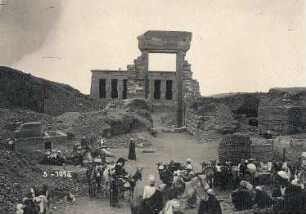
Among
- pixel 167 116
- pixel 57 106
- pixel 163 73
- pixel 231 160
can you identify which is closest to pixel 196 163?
pixel 231 160

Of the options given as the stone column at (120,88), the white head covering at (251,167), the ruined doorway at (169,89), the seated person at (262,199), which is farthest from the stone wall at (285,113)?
the stone column at (120,88)

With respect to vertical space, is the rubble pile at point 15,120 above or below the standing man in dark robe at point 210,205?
above

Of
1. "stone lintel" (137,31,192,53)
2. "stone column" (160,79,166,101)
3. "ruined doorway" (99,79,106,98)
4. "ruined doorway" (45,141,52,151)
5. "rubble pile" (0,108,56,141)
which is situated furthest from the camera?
"ruined doorway" (99,79,106,98)

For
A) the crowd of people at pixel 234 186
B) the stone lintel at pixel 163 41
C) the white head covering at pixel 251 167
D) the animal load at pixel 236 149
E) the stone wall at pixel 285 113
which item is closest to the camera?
the crowd of people at pixel 234 186

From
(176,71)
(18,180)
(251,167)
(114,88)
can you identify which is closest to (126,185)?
(18,180)

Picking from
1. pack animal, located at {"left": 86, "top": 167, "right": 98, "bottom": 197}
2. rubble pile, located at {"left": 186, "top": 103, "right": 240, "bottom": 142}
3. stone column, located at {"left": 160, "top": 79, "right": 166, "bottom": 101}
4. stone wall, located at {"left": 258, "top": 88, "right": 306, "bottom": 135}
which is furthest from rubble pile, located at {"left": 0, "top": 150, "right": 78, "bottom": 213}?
Result: stone column, located at {"left": 160, "top": 79, "right": 166, "bottom": 101}

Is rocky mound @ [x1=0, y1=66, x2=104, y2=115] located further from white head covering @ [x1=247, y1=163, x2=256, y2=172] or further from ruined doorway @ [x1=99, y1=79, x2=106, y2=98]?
white head covering @ [x1=247, y1=163, x2=256, y2=172]

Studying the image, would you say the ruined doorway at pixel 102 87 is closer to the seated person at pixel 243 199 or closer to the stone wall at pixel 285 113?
the stone wall at pixel 285 113
